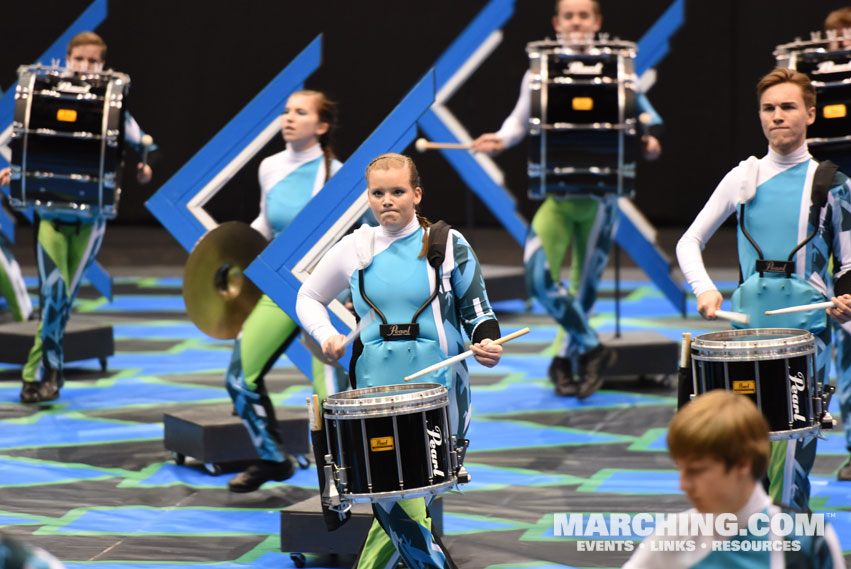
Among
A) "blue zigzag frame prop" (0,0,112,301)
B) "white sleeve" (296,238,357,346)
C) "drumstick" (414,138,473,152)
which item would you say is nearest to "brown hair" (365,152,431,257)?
"white sleeve" (296,238,357,346)

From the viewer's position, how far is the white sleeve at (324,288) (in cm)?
406

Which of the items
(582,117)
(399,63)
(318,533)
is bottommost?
(318,533)

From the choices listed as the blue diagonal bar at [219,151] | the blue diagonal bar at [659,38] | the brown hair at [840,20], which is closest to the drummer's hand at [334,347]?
the blue diagonal bar at [219,151]

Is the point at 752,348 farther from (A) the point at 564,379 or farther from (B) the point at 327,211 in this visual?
(A) the point at 564,379

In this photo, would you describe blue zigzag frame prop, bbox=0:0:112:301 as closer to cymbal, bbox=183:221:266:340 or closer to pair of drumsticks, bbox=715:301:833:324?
cymbal, bbox=183:221:266:340

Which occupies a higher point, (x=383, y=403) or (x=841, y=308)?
(x=841, y=308)

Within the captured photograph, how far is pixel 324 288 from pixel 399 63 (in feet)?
32.3

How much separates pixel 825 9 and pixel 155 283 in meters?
6.90

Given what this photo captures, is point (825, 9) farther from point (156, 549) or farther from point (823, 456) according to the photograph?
point (156, 549)

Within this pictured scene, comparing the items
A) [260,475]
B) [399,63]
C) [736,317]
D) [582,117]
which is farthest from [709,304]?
[399,63]

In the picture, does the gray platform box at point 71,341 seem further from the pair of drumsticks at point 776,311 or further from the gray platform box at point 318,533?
the pair of drumsticks at point 776,311

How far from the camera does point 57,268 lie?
708 cm

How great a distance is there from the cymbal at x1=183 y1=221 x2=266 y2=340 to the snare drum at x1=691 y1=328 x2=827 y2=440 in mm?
2220

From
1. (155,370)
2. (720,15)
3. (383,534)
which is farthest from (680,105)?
(383,534)
